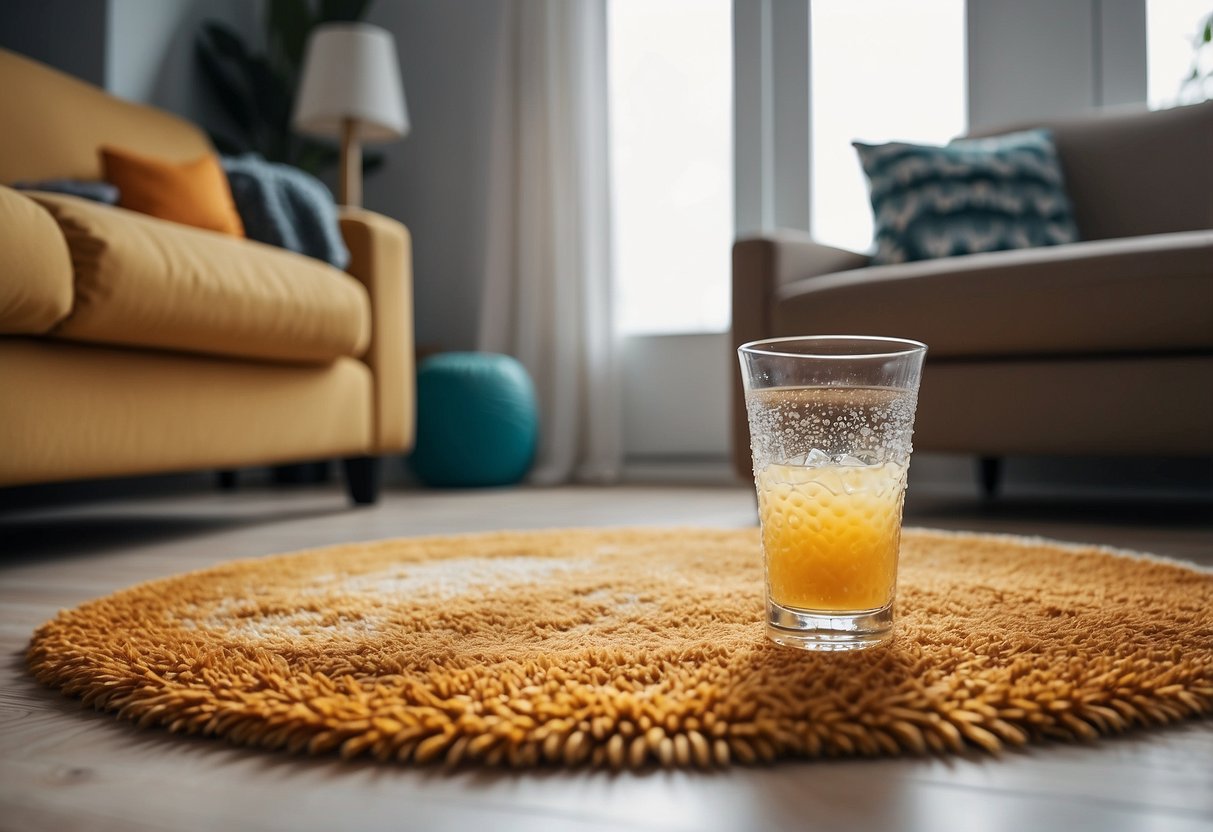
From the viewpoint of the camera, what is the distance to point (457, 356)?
2953 mm

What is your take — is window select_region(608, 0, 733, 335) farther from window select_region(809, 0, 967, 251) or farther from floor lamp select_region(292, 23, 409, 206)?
floor lamp select_region(292, 23, 409, 206)

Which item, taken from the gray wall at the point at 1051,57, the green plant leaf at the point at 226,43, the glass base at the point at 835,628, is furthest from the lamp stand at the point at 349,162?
the glass base at the point at 835,628

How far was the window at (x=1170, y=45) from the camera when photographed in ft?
8.27

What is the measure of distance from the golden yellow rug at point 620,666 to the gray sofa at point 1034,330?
23.5 inches

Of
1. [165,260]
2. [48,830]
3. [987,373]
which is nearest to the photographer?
[48,830]

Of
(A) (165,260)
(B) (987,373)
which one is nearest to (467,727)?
(A) (165,260)

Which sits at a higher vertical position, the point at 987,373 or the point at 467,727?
the point at 987,373

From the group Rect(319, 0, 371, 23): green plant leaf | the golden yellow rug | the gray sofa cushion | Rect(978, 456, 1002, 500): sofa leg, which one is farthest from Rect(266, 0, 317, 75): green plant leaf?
the golden yellow rug

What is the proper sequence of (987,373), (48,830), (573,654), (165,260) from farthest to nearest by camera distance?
(987,373) → (165,260) → (573,654) → (48,830)

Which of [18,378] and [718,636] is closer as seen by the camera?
[718,636]

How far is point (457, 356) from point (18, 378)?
1.78m

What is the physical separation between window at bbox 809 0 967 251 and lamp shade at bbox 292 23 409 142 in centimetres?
139

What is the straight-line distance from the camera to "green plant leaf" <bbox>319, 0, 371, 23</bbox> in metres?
3.33

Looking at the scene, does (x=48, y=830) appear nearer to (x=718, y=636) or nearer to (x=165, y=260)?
A: (x=718, y=636)
